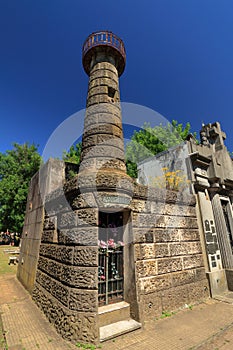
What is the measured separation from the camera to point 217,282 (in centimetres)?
594

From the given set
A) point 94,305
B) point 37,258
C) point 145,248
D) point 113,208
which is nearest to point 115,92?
point 113,208

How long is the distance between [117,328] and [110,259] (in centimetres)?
130

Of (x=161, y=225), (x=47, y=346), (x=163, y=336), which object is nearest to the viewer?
(x=47, y=346)

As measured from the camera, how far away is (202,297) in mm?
5402

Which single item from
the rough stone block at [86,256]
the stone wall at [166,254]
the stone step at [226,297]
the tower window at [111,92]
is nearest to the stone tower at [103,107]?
the tower window at [111,92]

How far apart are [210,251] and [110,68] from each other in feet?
23.9

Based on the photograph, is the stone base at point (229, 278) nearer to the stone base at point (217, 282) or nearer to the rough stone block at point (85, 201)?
the stone base at point (217, 282)

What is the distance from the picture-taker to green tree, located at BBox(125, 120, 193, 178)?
757 inches

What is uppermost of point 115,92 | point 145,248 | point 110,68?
point 110,68

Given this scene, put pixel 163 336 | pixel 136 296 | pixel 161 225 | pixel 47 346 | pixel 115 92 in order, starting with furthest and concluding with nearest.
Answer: pixel 115 92 < pixel 161 225 < pixel 136 296 < pixel 163 336 < pixel 47 346

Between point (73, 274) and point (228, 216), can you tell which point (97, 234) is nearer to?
point (73, 274)

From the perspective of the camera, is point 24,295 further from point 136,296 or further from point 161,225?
point 161,225

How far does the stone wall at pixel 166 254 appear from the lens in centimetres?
434

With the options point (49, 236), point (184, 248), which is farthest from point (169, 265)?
point (49, 236)
